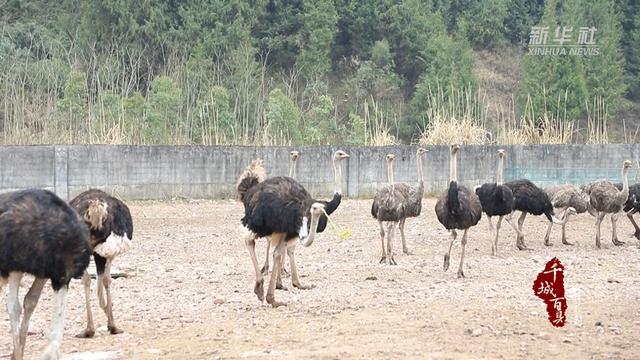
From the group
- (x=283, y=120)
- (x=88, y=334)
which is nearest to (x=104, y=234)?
(x=88, y=334)

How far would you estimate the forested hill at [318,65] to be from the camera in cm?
3247

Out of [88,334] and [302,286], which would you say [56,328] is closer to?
[88,334]

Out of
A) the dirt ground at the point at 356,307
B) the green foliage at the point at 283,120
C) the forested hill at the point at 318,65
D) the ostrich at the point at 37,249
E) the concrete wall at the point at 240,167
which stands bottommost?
the dirt ground at the point at 356,307

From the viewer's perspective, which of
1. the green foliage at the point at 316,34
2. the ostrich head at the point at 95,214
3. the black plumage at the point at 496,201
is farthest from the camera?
Result: the green foliage at the point at 316,34

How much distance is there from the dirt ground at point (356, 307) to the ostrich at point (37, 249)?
2.57 ft

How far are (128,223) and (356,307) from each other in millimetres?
2508

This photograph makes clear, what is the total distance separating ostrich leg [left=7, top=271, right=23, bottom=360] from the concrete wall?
557 inches

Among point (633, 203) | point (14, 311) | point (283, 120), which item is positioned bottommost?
point (14, 311)

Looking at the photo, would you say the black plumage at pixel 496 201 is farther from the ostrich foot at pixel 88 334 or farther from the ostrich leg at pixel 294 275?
A: the ostrich foot at pixel 88 334

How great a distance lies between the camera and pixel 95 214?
958 cm

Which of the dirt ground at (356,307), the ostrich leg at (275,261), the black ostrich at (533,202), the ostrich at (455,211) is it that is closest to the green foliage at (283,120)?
the dirt ground at (356,307)

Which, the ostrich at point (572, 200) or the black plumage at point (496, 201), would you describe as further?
the ostrich at point (572, 200)

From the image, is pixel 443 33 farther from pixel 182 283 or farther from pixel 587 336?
pixel 587 336

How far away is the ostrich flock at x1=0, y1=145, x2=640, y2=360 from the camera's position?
8.20 metres
